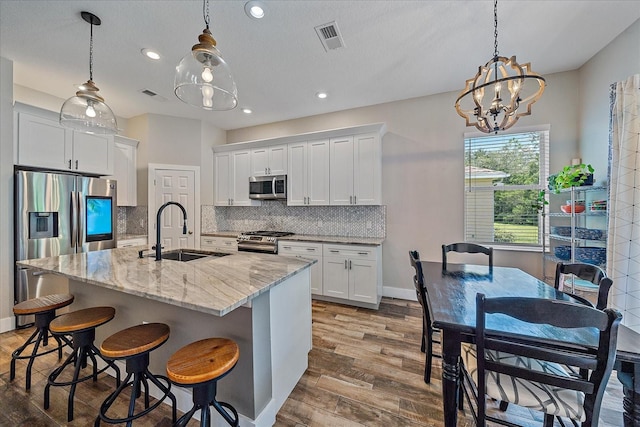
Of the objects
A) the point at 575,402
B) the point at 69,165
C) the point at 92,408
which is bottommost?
the point at 92,408

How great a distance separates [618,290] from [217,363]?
10.7 ft

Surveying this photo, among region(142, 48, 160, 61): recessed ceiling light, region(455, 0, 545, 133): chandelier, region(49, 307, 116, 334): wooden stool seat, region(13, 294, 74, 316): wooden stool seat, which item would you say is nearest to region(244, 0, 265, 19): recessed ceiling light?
region(142, 48, 160, 61): recessed ceiling light

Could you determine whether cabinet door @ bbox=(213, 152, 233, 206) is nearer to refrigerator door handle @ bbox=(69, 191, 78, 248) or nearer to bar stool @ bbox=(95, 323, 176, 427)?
refrigerator door handle @ bbox=(69, 191, 78, 248)

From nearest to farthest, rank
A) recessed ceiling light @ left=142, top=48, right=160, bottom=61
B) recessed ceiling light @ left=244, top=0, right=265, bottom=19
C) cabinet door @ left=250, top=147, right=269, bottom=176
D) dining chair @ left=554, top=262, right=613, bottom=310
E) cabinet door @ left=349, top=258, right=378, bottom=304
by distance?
dining chair @ left=554, top=262, right=613, bottom=310, recessed ceiling light @ left=244, top=0, right=265, bottom=19, recessed ceiling light @ left=142, top=48, right=160, bottom=61, cabinet door @ left=349, top=258, right=378, bottom=304, cabinet door @ left=250, top=147, right=269, bottom=176

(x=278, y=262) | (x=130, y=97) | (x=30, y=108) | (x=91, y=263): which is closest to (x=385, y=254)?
(x=278, y=262)

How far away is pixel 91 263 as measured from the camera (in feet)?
6.09

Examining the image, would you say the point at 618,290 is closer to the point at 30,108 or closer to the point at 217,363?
the point at 217,363

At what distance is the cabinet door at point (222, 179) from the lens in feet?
15.3

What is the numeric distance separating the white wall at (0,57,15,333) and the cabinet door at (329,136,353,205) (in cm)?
390

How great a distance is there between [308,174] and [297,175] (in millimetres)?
208

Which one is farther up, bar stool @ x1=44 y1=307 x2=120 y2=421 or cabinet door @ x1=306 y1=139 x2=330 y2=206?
cabinet door @ x1=306 y1=139 x2=330 y2=206

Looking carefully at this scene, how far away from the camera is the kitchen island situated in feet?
4.31

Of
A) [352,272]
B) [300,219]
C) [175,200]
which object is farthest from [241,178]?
[352,272]

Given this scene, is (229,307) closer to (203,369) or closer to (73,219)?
(203,369)
